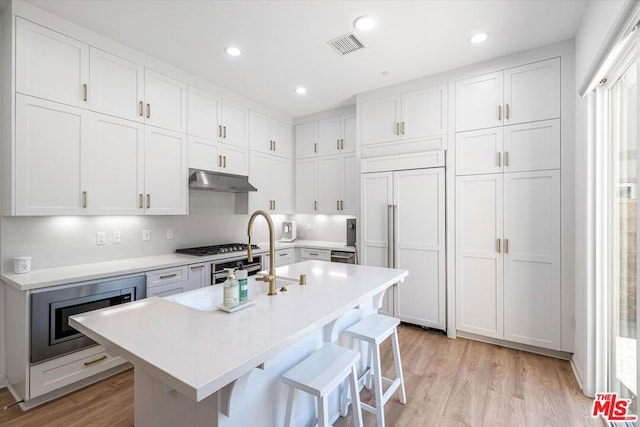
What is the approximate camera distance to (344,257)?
4027 mm

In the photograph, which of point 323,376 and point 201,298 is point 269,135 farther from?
point 323,376

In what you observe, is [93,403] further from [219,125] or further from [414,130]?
[414,130]

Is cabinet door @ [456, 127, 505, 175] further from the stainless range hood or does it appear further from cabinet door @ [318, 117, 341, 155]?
the stainless range hood

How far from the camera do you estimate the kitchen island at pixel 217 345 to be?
3.09ft

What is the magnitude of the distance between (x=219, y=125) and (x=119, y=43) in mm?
1220

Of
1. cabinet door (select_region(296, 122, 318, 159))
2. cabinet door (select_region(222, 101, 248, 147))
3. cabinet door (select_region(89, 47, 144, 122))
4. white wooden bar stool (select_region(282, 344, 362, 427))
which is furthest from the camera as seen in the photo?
cabinet door (select_region(296, 122, 318, 159))

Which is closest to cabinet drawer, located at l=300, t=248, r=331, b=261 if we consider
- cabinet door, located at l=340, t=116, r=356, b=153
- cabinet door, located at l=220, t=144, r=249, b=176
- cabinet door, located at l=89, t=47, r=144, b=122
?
cabinet door, located at l=220, t=144, r=249, b=176

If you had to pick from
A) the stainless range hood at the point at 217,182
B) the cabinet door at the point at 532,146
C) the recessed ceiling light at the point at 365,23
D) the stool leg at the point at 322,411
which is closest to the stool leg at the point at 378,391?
the stool leg at the point at 322,411

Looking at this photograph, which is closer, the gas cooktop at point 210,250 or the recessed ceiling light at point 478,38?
the recessed ceiling light at point 478,38

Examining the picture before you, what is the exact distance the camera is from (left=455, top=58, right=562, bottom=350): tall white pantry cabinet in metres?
2.76

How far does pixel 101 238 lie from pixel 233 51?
222cm

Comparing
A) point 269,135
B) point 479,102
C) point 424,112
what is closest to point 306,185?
point 269,135

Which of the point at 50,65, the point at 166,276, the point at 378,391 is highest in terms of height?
the point at 50,65

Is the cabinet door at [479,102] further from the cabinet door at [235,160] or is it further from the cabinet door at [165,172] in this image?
the cabinet door at [165,172]
